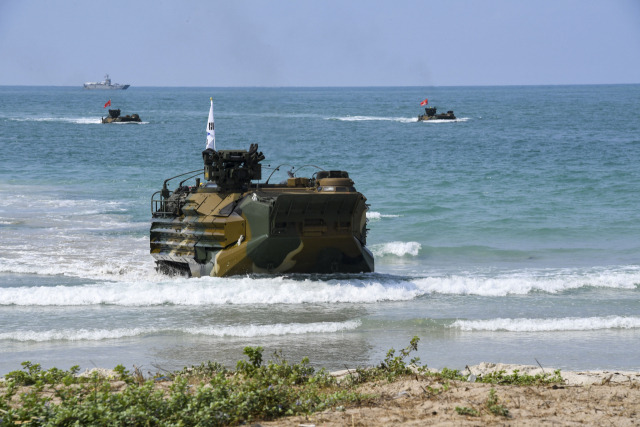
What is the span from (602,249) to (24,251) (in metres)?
14.3

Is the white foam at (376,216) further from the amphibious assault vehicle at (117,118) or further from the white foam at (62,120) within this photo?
the white foam at (62,120)

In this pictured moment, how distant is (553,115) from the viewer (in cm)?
9719

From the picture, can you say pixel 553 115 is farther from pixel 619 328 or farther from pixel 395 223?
pixel 619 328

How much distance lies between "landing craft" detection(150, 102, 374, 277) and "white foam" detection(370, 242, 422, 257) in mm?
5482

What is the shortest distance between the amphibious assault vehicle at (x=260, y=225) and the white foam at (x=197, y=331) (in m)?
2.62

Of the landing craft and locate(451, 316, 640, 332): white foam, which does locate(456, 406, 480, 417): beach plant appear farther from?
the landing craft

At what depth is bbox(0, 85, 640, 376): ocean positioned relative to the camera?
547 inches

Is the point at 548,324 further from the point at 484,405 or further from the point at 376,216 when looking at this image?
the point at 376,216

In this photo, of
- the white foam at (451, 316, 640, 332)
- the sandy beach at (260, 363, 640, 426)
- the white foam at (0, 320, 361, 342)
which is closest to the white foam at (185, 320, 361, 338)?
the white foam at (0, 320, 361, 342)

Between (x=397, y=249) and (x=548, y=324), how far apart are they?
30.6ft

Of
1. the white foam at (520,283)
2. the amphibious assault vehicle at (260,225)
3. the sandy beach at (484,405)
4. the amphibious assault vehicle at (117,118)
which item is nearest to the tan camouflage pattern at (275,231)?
the amphibious assault vehicle at (260,225)

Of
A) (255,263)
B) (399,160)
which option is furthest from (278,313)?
(399,160)

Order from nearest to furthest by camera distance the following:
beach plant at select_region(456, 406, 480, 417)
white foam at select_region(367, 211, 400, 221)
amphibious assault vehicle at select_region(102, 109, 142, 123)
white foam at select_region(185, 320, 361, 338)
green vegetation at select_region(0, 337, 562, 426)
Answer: green vegetation at select_region(0, 337, 562, 426) → beach plant at select_region(456, 406, 480, 417) → white foam at select_region(185, 320, 361, 338) → white foam at select_region(367, 211, 400, 221) → amphibious assault vehicle at select_region(102, 109, 142, 123)

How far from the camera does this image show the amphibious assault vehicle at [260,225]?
17625 millimetres
